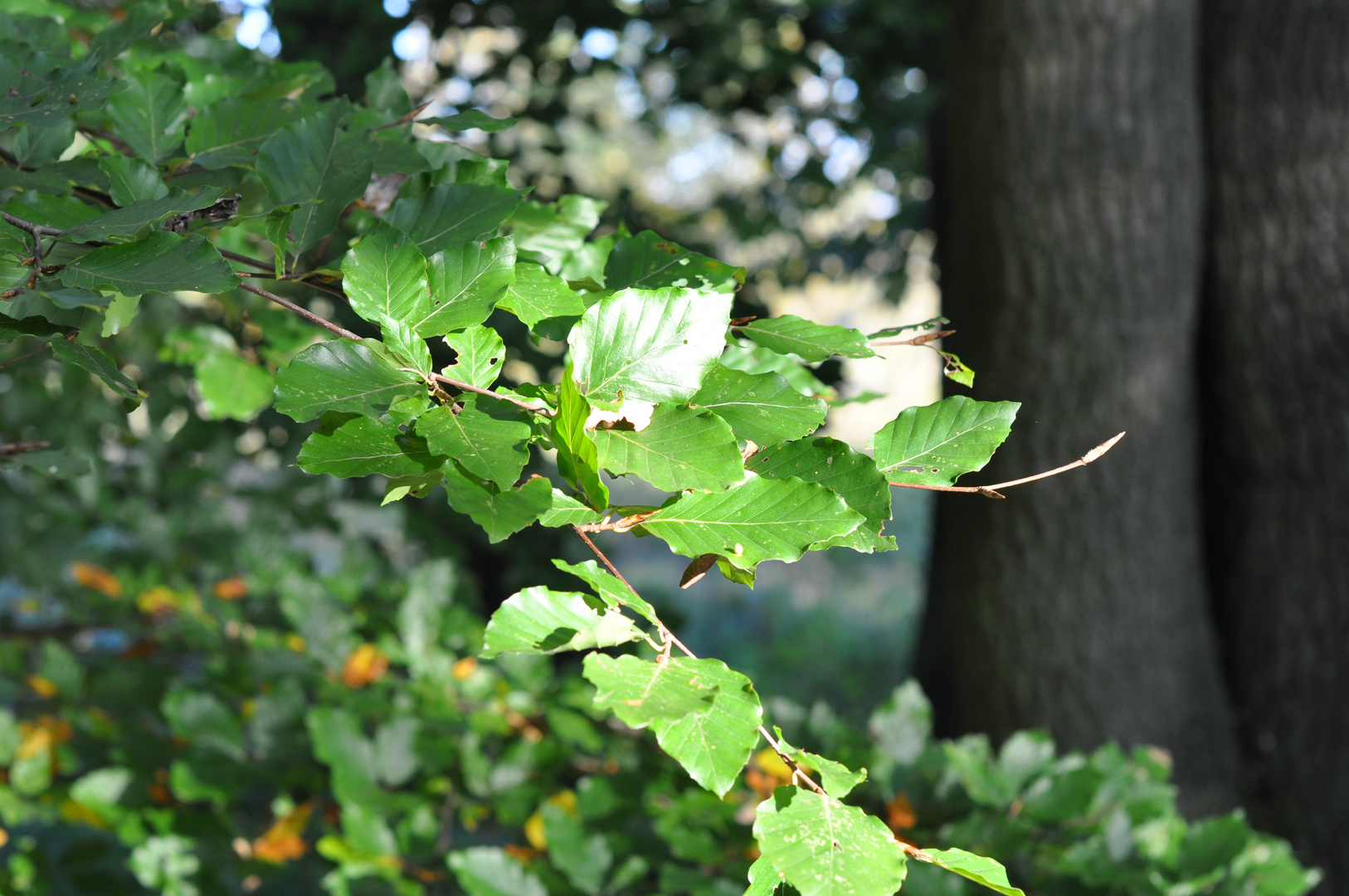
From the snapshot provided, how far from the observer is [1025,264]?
197 centimetres


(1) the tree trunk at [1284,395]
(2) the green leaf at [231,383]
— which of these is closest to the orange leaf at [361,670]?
(2) the green leaf at [231,383]

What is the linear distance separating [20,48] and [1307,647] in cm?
226

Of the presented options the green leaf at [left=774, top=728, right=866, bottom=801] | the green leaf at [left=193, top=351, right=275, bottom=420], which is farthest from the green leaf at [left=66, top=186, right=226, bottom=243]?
the green leaf at [left=193, top=351, right=275, bottom=420]

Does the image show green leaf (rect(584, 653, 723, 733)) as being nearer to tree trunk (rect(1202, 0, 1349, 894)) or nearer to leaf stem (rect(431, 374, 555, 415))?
leaf stem (rect(431, 374, 555, 415))

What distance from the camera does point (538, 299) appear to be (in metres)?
0.61

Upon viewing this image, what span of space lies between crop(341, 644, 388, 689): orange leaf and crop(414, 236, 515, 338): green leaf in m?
1.45

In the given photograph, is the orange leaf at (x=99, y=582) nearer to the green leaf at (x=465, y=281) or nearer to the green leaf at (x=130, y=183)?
the green leaf at (x=130, y=183)

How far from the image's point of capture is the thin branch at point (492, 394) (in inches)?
21.2

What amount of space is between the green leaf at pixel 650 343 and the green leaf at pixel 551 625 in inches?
4.5

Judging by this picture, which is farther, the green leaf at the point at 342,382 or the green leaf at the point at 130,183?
the green leaf at the point at 130,183

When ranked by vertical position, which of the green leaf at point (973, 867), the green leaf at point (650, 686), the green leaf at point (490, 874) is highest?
the green leaf at point (650, 686)

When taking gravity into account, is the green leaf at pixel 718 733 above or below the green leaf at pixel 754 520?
below

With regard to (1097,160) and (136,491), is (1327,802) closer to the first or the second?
(1097,160)

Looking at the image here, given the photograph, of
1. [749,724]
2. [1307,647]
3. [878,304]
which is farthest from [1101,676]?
[878,304]
